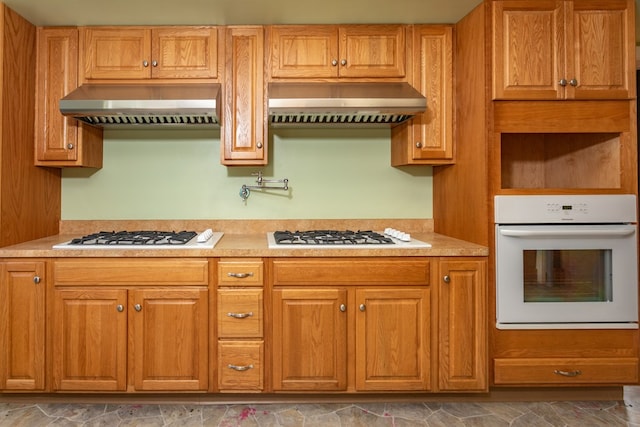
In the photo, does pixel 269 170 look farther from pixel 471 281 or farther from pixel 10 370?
pixel 10 370

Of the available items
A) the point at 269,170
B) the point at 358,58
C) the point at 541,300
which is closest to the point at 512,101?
the point at 358,58

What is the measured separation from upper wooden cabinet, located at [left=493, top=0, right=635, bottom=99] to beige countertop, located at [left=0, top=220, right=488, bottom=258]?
33.9 inches

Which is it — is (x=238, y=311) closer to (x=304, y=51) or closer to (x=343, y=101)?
(x=343, y=101)

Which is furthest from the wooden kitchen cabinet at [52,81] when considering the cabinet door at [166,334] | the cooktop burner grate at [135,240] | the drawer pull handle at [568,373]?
the drawer pull handle at [568,373]

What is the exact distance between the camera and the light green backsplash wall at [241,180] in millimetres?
2545

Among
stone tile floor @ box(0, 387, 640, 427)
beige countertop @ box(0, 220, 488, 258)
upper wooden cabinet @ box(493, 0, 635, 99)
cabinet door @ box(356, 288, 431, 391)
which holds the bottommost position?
stone tile floor @ box(0, 387, 640, 427)

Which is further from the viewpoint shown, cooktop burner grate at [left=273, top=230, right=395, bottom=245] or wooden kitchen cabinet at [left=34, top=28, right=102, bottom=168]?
wooden kitchen cabinet at [left=34, top=28, right=102, bottom=168]

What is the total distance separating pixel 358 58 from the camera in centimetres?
227

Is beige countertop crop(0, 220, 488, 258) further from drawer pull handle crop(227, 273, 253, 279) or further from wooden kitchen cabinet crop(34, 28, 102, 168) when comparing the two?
wooden kitchen cabinet crop(34, 28, 102, 168)

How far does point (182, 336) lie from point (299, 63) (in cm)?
164

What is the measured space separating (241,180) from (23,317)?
138 cm

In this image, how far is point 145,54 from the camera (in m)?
2.24

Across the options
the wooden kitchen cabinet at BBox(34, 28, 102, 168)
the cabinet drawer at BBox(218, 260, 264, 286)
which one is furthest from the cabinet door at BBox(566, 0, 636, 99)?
the wooden kitchen cabinet at BBox(34, 28, 102, 168)

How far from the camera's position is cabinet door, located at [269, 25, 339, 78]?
226 centimetres
